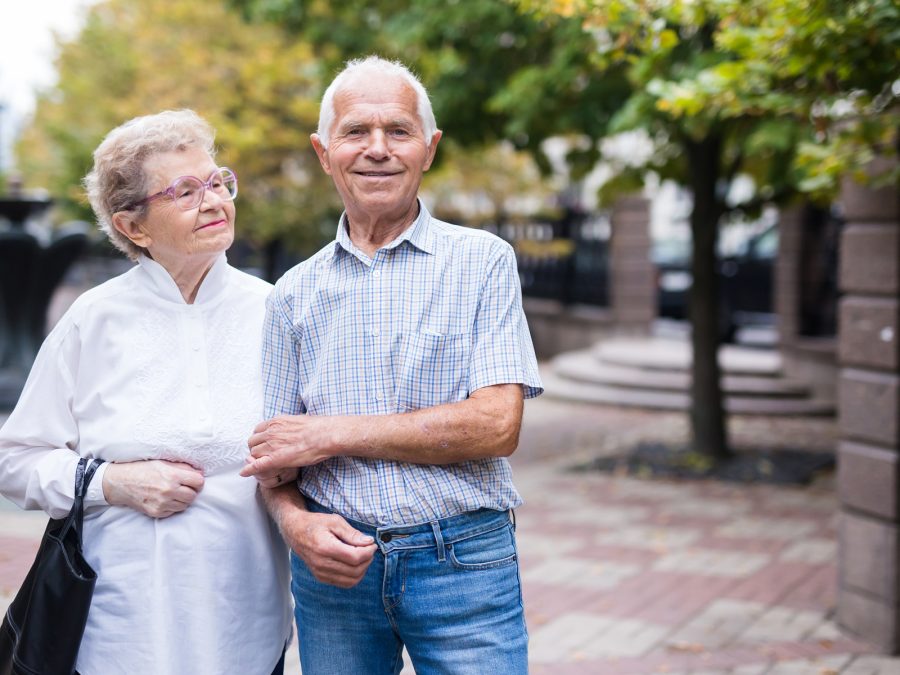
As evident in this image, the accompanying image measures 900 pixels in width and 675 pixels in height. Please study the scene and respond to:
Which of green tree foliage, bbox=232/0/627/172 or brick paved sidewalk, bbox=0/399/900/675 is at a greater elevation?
green tree foliage, bbox=232/0/627/172

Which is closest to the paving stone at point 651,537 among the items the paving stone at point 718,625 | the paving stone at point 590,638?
the paving stone at point 718,625

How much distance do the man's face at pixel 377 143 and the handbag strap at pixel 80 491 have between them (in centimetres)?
82

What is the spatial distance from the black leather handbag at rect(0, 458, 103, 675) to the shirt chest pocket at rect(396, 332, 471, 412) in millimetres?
740

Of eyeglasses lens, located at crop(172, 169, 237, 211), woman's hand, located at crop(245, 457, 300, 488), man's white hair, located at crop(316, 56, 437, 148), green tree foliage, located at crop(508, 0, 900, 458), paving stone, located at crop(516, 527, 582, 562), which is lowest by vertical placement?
paving stone, located at crop(516, 527, 582, 562)

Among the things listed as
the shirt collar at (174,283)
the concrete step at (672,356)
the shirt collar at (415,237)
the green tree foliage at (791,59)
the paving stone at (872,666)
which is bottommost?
the paving stone at (872,666)

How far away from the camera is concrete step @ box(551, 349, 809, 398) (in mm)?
13062

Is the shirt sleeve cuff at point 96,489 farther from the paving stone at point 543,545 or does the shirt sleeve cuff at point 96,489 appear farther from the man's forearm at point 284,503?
the paving stone at point 543,545

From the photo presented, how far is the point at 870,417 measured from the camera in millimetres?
5020

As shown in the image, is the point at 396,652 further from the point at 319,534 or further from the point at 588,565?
the point at 588,565

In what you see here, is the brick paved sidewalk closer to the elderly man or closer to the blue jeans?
the blue jeans

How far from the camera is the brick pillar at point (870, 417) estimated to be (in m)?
4.89

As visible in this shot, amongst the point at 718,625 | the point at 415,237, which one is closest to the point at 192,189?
the point at 415,237

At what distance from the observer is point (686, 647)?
5.11 meters

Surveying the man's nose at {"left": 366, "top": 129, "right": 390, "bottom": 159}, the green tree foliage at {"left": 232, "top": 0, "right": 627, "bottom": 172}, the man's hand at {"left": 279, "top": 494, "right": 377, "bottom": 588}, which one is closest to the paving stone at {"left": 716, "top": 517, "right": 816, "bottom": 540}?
the green tree foliage at {"left": 232, "top": 0, "right": 627, "bottom": 172}
